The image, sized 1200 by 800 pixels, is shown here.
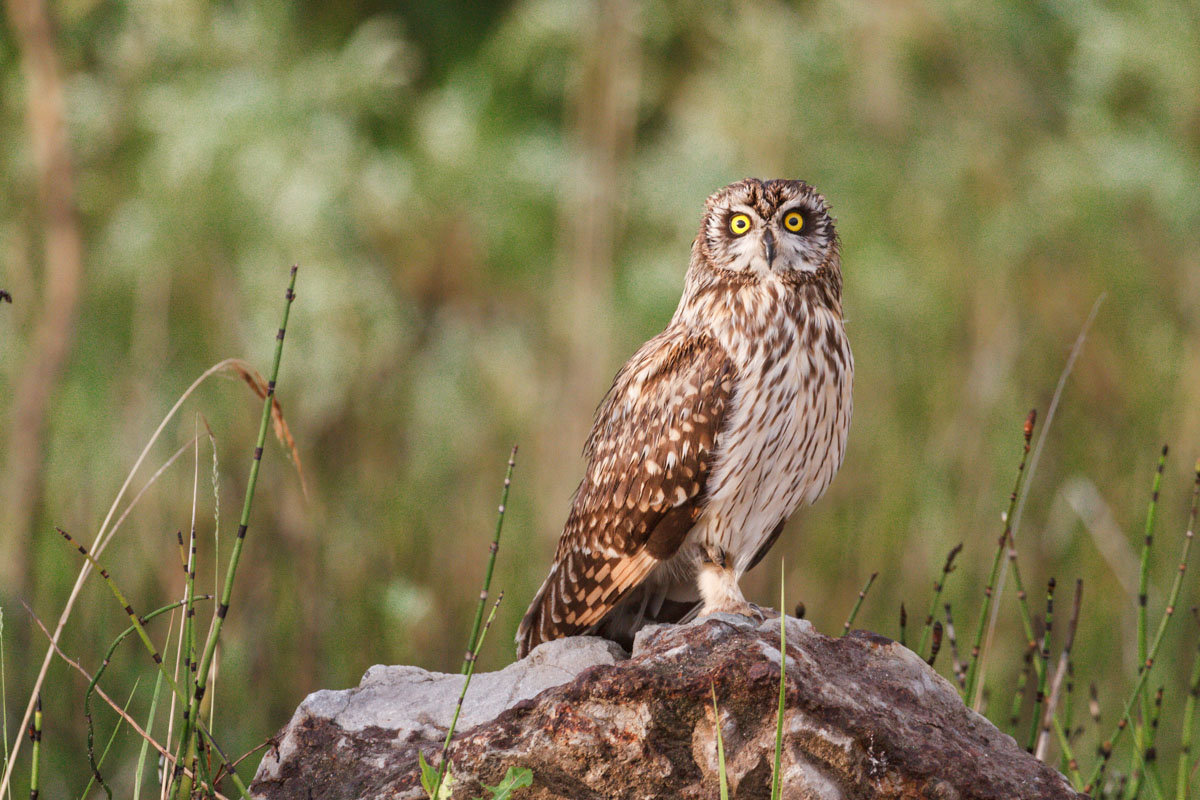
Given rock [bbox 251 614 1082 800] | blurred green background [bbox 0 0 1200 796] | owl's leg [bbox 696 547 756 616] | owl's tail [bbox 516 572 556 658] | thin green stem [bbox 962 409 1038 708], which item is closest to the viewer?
rock [bbox 251 614 1082 800]

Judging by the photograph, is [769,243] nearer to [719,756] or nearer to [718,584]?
[718,584]

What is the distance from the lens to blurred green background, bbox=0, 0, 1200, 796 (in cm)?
518

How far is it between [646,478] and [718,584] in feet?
1.01

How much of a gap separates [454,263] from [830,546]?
11.2 feet

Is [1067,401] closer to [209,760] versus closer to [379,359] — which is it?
[379,359]

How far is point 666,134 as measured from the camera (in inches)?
308

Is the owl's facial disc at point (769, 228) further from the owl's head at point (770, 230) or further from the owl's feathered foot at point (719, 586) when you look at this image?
the owl's feathered foot at point (719, 586)

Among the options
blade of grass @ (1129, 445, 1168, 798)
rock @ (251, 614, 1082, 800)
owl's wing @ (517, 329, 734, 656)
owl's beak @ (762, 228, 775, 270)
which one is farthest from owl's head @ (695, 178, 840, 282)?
rock @ (251, 614, 1082, 800)

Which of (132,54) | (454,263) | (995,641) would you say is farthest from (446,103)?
(995,641)

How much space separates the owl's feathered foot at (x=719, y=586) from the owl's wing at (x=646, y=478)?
0.10 m

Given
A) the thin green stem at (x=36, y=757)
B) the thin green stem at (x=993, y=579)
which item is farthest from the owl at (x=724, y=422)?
the thin green stem at (x=36, y=757)

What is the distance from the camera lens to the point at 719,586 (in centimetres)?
277

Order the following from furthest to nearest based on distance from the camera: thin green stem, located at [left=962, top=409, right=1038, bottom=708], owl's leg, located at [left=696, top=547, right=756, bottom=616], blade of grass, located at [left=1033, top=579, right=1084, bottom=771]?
owl's leg, located at [left=696, top=547, right=756, bottom=616]
blade of grass, located at [left=1033, top=579, right=1084, bottom=771]
thin green stem, located at [left=962, top=409, right=1038, bottom=708]

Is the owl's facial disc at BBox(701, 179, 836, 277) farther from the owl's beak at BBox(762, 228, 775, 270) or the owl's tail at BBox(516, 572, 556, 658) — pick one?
the owl's tail at BBox(516, 572, 556, 658)
